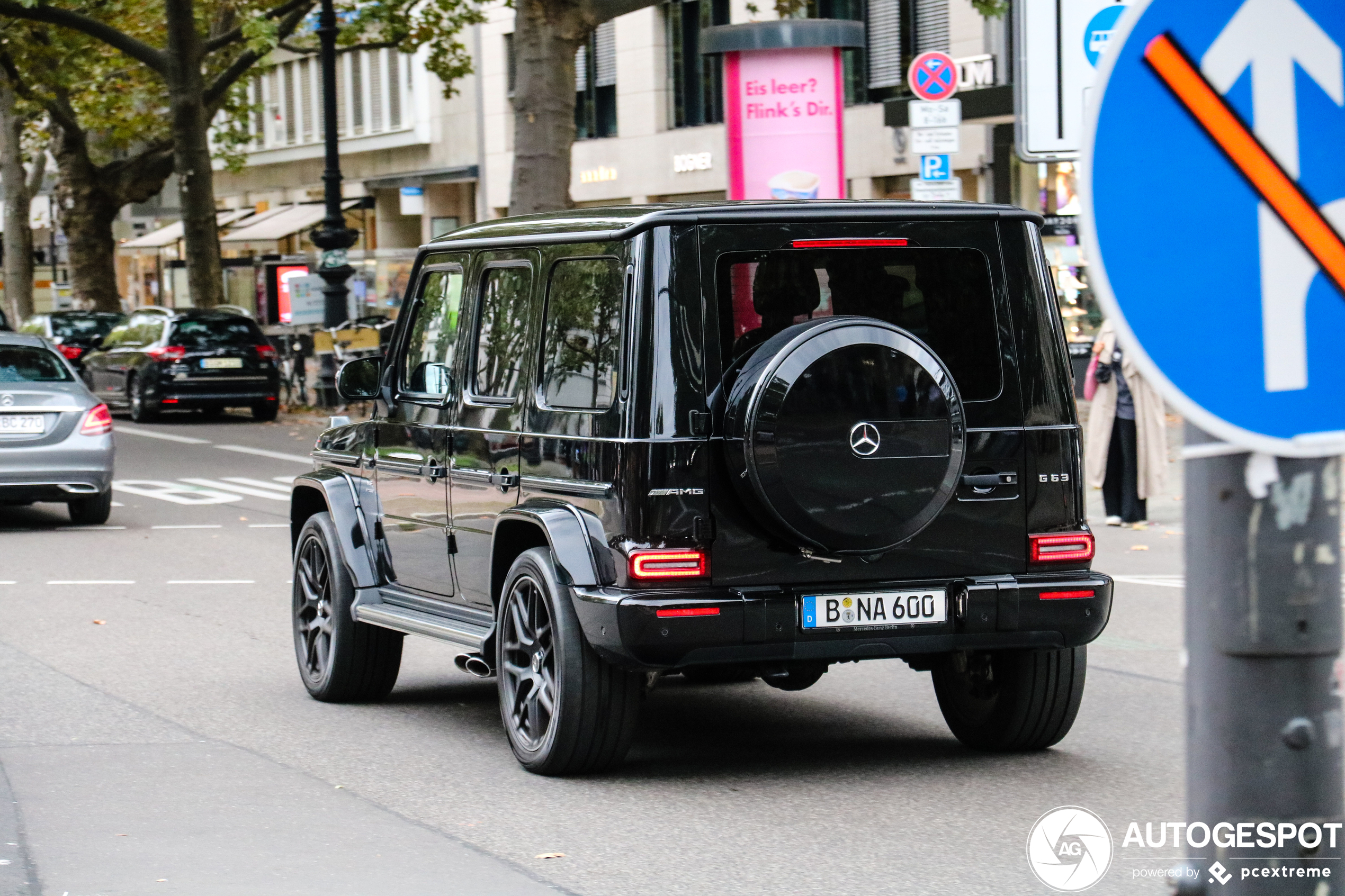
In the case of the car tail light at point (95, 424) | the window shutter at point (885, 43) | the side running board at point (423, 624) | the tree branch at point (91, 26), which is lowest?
the side running board at point (423, 624)

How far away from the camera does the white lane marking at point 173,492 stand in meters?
18.8

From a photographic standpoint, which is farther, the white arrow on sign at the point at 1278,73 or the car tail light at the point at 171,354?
the car tail light at the point at 171,354

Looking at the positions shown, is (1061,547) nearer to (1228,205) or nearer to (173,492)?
(1228,205)

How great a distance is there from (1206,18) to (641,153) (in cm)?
3727

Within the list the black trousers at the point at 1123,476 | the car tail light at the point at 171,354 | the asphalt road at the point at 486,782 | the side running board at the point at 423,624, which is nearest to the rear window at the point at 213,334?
the car tail light at the point at 171,354

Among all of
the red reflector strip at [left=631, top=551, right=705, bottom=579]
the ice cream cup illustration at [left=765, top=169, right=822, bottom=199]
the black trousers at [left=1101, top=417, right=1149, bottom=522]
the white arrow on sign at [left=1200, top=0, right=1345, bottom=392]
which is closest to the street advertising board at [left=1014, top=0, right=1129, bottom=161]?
the black trousers at [left=1101, top=417, right=1149, bottom=522]

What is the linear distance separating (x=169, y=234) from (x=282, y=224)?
1055 cm

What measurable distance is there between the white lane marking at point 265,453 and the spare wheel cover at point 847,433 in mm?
16336

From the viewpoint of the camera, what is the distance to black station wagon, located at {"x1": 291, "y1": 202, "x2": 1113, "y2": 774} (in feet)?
21.7

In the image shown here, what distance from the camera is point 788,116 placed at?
2141cm

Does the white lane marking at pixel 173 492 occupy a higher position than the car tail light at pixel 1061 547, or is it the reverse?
the car tail light at pixel 1061 547

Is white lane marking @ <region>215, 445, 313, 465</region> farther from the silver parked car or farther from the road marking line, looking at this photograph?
the road marking line

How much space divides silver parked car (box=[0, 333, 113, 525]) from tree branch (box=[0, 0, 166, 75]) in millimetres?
15331

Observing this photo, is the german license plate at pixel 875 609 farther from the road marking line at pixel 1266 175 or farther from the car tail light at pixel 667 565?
the road marking line at pixel 1266 175
